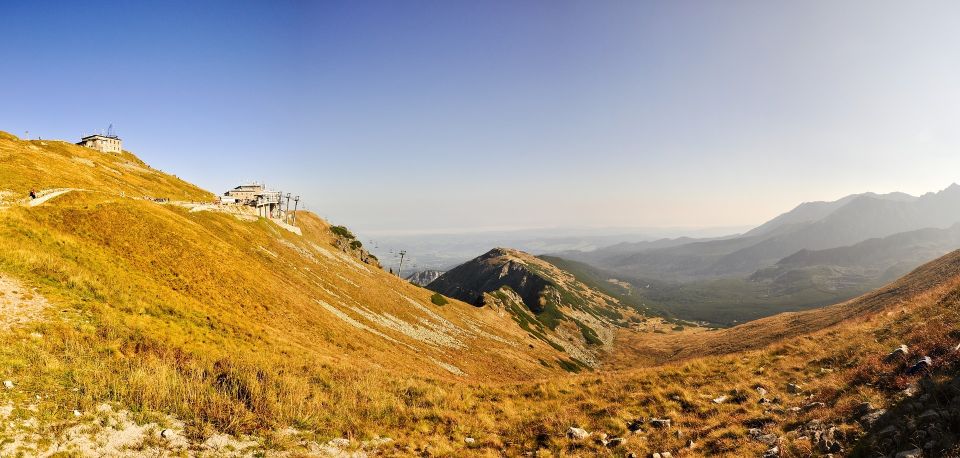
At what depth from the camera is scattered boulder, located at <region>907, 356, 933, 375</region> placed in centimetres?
1621

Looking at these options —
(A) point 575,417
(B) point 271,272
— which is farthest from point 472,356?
(A) point 575,417

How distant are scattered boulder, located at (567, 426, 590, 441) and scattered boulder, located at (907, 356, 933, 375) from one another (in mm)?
13968

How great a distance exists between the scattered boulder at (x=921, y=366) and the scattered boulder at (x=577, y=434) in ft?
45.8

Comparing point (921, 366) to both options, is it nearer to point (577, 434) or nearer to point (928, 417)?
point (928, 417)

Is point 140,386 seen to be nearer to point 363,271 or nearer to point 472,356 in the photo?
point 472,356

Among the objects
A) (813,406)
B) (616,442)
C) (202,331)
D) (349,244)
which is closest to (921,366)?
(813,406)

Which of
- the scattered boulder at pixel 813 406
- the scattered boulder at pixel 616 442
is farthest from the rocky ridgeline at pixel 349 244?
the scattered boulder at pixel 813 406

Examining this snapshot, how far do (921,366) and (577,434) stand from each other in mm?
14747

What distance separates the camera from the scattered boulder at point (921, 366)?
16209mm

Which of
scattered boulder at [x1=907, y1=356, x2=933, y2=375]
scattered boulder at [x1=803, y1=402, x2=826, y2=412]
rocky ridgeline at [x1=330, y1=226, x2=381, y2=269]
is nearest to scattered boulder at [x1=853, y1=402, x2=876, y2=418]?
scattered boulder at [x1=803, y1=402, x2=826, y2=412]

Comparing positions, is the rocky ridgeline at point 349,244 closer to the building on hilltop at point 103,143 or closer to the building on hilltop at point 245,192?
the building on hilltop at point 245,192

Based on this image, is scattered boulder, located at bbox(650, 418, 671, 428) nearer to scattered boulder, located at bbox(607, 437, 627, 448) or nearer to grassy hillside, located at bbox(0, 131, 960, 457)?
grassy hillside, located at bbox(0, 131, 960, 457)

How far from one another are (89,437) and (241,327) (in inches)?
897

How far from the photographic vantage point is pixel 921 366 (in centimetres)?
1642
